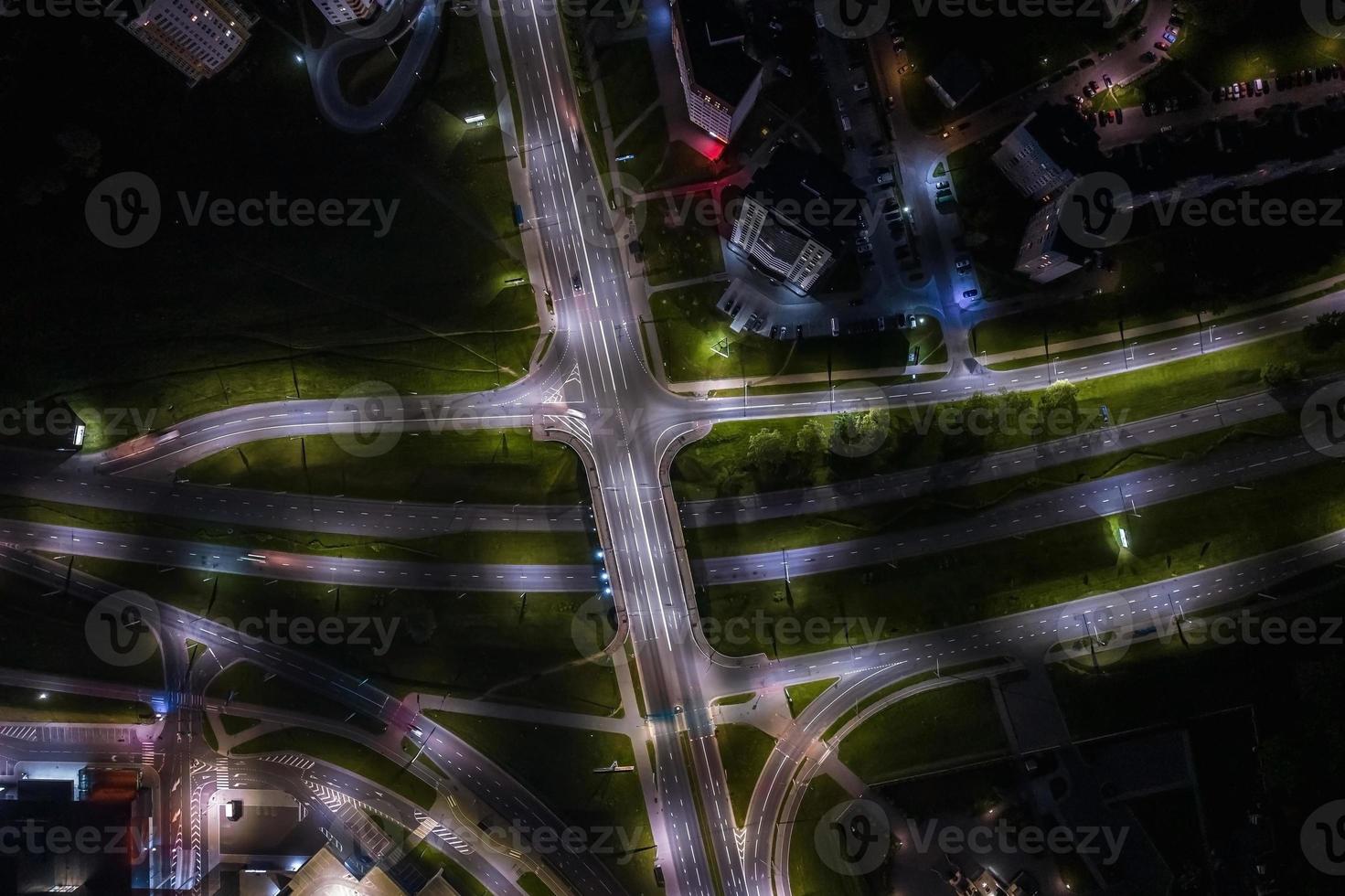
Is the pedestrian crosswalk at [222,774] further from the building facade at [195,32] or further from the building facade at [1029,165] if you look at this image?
the building facade at [1029,165]

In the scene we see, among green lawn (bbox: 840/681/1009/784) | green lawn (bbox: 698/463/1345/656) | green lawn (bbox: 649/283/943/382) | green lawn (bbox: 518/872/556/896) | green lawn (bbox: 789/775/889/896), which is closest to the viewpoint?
green lawn (bbox: 789/775/889/896)

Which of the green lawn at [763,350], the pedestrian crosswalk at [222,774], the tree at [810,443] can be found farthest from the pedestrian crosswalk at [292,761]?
the tree at [810,443]

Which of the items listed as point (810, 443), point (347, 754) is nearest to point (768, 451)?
point (810, 443)

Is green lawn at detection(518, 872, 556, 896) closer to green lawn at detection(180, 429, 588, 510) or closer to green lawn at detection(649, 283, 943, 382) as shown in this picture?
green lawn at detection(180, 429, 588, 510)

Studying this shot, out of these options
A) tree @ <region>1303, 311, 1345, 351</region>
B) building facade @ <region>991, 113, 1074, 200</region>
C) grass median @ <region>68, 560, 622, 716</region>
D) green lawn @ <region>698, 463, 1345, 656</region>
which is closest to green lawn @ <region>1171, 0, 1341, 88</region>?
building facade @ <region>991, 113, 1074, 200</region>

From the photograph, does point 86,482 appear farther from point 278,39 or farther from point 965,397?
point 965,397
